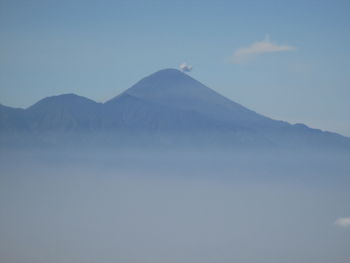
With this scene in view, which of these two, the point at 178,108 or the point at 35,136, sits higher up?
the point at 178,108

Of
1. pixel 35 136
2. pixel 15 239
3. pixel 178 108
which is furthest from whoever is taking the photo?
pixel 178 108

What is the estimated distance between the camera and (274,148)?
18.3 ft

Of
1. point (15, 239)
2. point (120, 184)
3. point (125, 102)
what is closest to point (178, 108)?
point (125, 102)

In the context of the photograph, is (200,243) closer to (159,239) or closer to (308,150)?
(159,239)

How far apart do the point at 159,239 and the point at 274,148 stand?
142 cm

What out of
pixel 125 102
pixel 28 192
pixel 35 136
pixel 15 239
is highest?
pixel 125 102

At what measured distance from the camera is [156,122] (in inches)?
227

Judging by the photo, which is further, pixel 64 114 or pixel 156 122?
pixel 156 122

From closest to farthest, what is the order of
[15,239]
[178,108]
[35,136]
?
1. [15,239]
2. [35,136]
3. [178,108]

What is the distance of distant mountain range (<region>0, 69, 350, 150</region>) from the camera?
5297 millimetres

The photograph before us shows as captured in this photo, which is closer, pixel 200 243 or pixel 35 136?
pixel 200 243

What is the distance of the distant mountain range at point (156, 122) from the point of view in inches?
209

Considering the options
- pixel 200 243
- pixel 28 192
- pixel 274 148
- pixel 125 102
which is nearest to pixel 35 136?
pixel 28 192

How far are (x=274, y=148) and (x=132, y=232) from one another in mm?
1575
